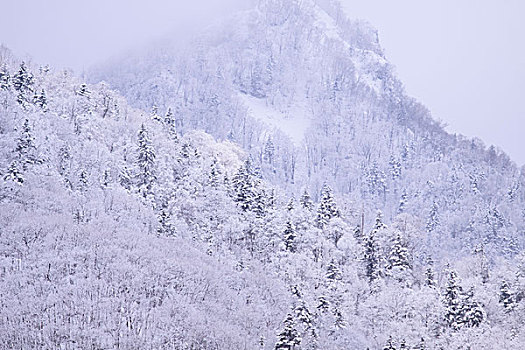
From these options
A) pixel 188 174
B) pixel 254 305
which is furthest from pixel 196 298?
pixel 188 174

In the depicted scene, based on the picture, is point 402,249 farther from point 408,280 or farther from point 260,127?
point 260,127

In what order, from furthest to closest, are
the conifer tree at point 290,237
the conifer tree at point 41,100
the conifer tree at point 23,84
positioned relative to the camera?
1. the conifer tree at point 41,100
2. the conifer tree at point 23,84
3. the conifer tree at point 290,237

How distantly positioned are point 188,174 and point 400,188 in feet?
330

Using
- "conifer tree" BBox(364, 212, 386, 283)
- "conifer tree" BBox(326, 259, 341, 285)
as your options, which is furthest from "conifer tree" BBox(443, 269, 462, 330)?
"conifer tree" BBox(326, 259, 341, 285)

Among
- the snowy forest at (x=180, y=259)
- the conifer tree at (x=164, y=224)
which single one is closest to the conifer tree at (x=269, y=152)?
the snowy forest at (x=180, y=259)

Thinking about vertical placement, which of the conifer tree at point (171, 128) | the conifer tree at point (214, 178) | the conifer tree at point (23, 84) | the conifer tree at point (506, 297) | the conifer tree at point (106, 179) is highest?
the conifer tree at point (506, 297)

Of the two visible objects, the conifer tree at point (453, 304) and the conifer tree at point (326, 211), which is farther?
the conifer tree at point (326, 211)

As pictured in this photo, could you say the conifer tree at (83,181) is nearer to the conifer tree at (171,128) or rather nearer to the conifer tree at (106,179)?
the conifer tree at (106,179)

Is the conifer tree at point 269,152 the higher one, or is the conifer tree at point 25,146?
the conifer tree at point 25,146

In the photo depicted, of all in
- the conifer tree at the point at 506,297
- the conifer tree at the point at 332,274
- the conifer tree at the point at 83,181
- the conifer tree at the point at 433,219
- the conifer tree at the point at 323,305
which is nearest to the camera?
the conifer tree at the point at 323,305

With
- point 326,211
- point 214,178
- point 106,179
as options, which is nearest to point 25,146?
point 106,179

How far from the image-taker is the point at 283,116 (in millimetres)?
188750

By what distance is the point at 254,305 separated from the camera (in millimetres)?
53344

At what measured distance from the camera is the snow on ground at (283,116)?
7062 inches
